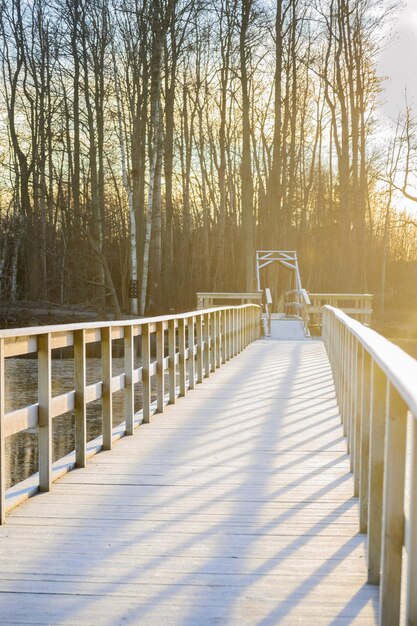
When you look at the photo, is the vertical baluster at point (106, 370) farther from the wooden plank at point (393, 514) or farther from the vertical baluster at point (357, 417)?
the wooden plank at point (393, 514)

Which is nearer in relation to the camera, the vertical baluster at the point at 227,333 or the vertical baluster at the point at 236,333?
the vertical baluster at the point at 227,333

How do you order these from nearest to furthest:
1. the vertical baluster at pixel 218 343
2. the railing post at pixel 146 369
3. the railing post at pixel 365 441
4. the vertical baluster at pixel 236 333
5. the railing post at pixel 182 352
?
1. the railing post at pixel 365 441
2. the railing post at pixel 146 369
3. the railing post at pixel 182 352
4. the vertical baluster at pixel 218 343
5. the vertical baluster at pixel 236 333

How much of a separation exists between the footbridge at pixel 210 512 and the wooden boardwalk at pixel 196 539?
0.03ft

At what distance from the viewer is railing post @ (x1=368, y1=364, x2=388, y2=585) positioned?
338 cm

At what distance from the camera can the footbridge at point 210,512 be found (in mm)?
3068

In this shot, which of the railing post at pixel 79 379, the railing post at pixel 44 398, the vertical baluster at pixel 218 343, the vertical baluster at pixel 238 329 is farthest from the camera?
the vertical baluster at pixel 238 329

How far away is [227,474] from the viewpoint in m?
5.66

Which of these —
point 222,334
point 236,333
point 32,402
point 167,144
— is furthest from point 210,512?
point 167,144

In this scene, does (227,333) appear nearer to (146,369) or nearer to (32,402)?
(32,402)

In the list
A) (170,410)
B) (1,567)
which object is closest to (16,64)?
(170,410)

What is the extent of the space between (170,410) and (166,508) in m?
4.25

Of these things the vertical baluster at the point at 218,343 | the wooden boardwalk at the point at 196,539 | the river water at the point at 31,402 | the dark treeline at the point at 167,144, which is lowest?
the river water at the point at 31,402

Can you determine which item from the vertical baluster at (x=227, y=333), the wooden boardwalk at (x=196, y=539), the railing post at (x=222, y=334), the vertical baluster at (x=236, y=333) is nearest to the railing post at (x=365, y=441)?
the wooden boardwalk at (x=196, y=539)

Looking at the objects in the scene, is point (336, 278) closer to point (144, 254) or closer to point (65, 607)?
point (144, 254)
